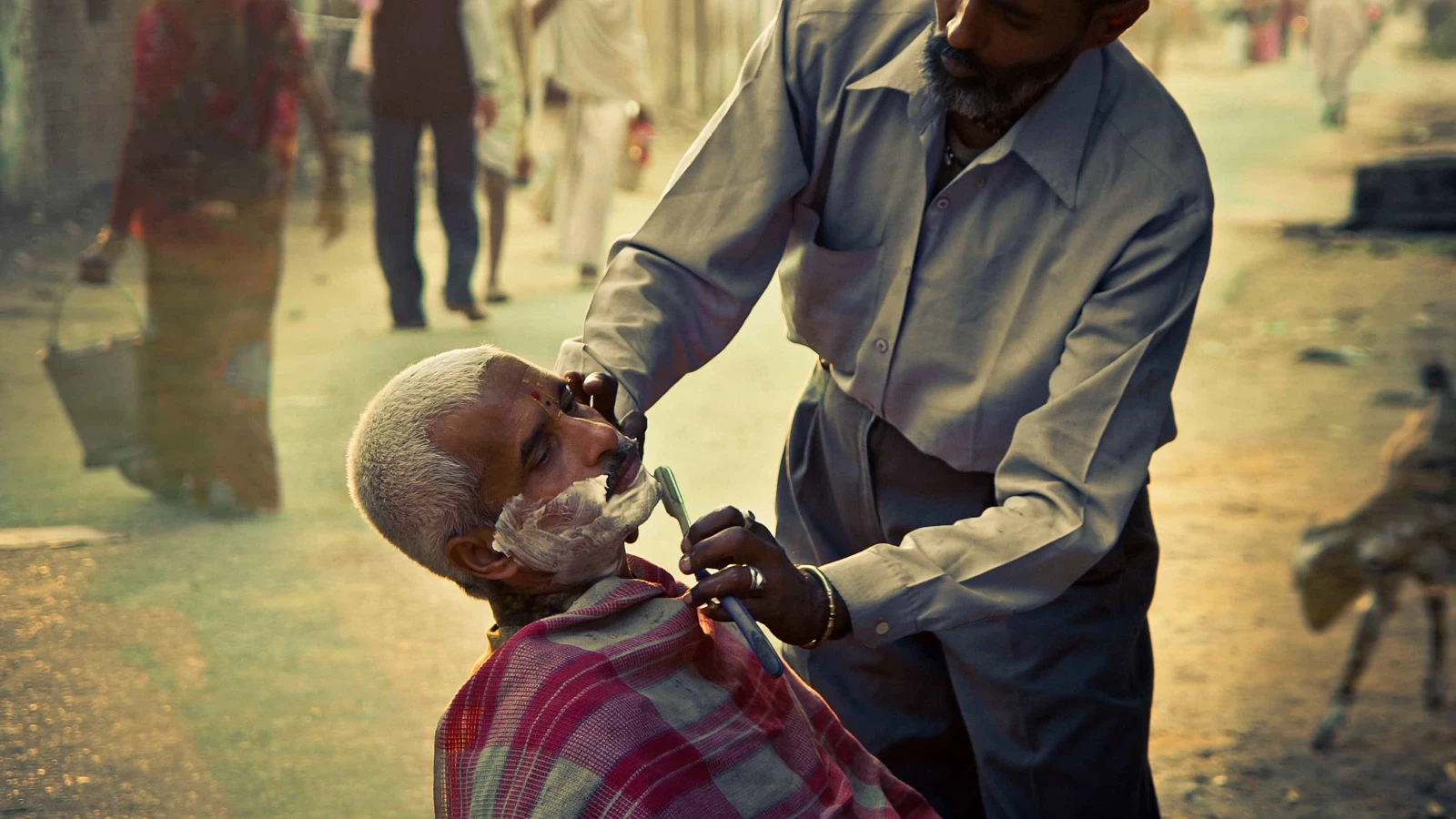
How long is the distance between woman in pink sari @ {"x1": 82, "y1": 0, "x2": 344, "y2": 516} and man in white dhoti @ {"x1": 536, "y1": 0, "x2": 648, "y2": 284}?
8.65 feet

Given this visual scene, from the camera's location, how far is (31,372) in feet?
13.9

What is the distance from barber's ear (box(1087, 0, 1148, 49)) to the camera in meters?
1.90

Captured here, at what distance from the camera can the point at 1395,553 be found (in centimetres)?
381

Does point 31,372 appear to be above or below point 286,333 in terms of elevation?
above

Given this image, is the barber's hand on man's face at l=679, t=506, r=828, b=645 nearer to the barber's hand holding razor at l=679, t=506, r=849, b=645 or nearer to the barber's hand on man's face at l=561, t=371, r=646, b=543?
the barber's hand holding razor at l=679, t=506, r=849, b=645

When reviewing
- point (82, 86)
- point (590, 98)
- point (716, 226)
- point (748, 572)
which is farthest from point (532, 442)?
point (590, 98)

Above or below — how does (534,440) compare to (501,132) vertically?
above

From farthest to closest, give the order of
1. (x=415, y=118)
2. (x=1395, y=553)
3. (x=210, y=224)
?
(x=415, y=118) < (x=210, y=224) < (x=1395, y=553)

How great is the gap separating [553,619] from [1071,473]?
0.72m

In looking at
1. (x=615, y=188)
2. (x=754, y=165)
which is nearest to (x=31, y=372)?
(x=754, y=165)

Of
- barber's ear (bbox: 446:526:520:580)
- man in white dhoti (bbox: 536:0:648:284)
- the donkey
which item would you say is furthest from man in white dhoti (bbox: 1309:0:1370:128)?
barber's ear (bbox: 446:526:520:580)

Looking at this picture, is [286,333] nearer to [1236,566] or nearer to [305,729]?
[305,729]

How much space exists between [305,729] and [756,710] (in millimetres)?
1703

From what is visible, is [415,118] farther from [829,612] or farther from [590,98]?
[829,612]
